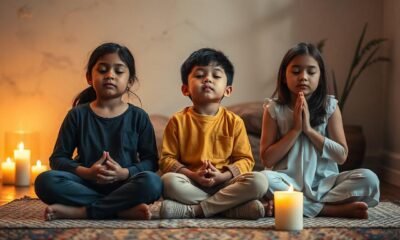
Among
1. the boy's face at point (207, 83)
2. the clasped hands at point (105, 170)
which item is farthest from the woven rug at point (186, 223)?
the boy's face at point (207, 83)

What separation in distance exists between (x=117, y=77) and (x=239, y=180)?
516mm

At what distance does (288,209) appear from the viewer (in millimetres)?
1984

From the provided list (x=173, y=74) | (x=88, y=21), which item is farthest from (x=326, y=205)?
(x=88, y=21)

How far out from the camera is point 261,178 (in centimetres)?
220

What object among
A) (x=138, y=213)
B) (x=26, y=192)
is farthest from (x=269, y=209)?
(x=26, y=192)

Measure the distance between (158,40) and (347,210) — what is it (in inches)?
72.2

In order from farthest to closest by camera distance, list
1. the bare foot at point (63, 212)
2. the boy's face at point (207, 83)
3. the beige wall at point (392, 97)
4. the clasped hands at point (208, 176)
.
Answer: the beige wall at point (392, 97) → the boy's face at point (207, 83) → the clasped hands at point (208, 176) → the bare foot at point (63, 212)

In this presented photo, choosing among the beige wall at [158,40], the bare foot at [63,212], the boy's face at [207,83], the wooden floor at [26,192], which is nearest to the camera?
the bare foot at [63,212]

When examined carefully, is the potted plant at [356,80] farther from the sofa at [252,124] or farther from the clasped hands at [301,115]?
the clasped hands at [301,115]

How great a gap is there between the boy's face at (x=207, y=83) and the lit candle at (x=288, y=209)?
0.49 meters

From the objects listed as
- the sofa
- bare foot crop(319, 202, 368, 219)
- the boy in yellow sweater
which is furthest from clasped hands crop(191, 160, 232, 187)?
the sofa

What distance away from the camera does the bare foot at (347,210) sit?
222cm

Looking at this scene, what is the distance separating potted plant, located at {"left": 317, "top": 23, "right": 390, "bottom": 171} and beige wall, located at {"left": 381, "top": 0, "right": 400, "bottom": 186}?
6 centimetres

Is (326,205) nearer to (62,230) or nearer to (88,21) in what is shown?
(62,230)
